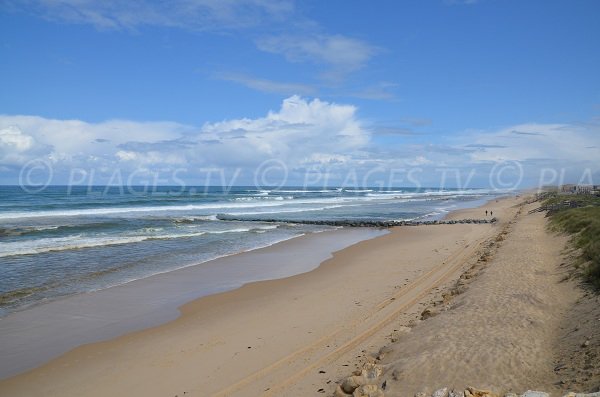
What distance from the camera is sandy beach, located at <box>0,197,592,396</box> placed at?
629cm

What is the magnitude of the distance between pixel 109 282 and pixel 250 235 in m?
14.7

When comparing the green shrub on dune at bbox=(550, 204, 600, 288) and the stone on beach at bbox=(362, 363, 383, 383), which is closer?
the stone on beach at bbox=(362, 363, 383, 383)

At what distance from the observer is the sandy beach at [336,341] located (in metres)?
6.29

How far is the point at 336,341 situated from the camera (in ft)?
26.9

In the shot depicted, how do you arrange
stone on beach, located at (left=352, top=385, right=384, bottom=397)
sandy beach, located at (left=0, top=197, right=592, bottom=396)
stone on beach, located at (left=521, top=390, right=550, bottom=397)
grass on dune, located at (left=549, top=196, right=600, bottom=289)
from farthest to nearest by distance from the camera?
grass on dune, located at (left=549, top=196, right=600, bottom=289) < sandy beach, located at (left=0, top=197, right=592, bottom=396) < stone on beach, located at (left=352, top=385, right=384, bottom=397) < stone on beach, located at (left=521, top=390, right=550, bottom=397)

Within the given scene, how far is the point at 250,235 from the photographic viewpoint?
2838 centimetres

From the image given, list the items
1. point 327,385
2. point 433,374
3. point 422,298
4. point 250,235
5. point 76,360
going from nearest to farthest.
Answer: point 433,374 < point 327,385 < point 76,360 < point 422,298 < point 250,235

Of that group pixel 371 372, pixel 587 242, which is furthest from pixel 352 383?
pixel 587 242

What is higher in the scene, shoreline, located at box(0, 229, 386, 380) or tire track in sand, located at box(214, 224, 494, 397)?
tire track in sand, located at box(214, 224, 494, 397)

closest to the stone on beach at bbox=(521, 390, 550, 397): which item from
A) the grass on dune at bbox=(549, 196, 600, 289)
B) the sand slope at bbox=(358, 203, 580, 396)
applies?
the sand slope at bbox=(358, 203, 580, 396)

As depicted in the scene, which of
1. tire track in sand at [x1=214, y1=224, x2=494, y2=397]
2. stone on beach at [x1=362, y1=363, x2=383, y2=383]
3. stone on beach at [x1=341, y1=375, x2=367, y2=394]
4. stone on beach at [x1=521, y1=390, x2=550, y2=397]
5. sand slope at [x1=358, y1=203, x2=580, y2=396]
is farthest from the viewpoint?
tire track in sand at [x1=214, y1=224, x2=494, y2=397]

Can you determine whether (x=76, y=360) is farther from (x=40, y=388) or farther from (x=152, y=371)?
(x=152, y=371)

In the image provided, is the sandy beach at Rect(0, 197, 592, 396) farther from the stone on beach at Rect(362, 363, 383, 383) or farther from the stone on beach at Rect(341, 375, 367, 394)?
the stone on beach at Rect(341, 375, 367, 394)

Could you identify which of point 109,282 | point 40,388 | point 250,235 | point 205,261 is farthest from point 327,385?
point 250,235
